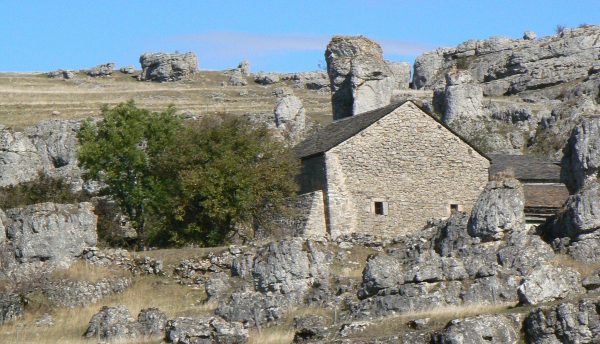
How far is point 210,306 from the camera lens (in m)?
41.3

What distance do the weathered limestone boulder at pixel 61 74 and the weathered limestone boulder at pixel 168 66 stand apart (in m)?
7.53

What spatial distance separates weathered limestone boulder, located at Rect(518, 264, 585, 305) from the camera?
33188 mm

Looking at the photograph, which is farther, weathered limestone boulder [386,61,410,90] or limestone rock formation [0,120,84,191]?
weathered limestone boulder [386,61,410,90]

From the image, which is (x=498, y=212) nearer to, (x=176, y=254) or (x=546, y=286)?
(x=176, y=254)

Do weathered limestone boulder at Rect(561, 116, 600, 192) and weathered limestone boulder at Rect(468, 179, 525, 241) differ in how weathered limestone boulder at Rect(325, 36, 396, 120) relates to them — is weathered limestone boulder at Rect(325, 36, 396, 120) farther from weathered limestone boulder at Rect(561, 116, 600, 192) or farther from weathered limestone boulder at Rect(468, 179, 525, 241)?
weathered limestone boulder at Rect(468, 179, 525, 241)

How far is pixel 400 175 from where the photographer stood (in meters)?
58.2

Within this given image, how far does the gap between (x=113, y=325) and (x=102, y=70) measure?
11525 centimetres

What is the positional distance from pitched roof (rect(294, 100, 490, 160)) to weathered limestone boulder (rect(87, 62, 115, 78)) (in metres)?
89.4

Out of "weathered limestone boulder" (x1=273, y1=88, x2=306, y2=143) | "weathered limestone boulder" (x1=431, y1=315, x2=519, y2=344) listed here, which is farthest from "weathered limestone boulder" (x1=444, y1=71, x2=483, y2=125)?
"weathered limestone boulder" (x1=431, y1=315, x2=519, y2=344)

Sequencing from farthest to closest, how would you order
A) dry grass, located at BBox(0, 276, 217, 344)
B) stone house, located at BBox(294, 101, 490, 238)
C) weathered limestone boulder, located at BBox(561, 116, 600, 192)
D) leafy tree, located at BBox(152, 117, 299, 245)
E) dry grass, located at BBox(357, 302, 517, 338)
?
1. stone house, located at BBox(294, 101, 490, 238)
2. leafy tree, located at BBox(152, 117, 299, 245)
3. weathered limestone boulder, located at BBox(561, 116, 600, 192)
4. dry grass, located at BBox(0, 276, 217, 344)
5. dry grass, located at BBox(357, 302, 517, 338)

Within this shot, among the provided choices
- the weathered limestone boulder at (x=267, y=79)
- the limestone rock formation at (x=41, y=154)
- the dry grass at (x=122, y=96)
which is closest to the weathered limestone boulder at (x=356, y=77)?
the limestone rock formation at (x=41, y=154)

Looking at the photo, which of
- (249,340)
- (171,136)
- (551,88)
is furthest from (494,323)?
(551,88)

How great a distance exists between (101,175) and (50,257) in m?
14.4

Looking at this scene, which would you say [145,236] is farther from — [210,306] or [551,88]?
[551,88]
